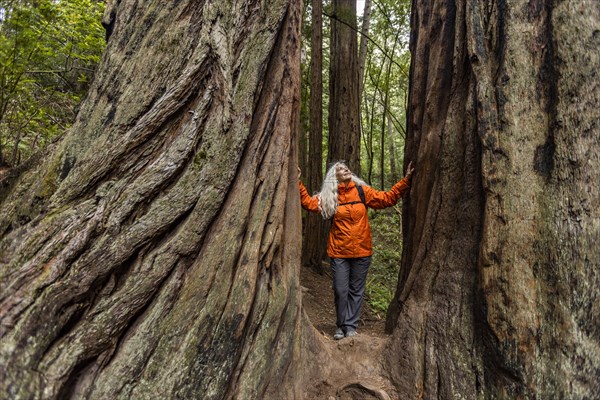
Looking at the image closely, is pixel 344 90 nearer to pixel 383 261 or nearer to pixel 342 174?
pixel 342 174

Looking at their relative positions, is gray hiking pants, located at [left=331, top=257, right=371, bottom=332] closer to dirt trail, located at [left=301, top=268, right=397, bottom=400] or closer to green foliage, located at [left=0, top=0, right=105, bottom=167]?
dirt trail, located at [left=301, top=268, right=397, bottom=400]

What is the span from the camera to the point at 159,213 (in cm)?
266

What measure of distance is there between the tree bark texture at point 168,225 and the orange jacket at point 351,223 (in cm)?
107

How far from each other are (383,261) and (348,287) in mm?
7139

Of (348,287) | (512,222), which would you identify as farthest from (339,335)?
(512,222)

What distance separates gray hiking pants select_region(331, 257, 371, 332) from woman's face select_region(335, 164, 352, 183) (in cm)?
103

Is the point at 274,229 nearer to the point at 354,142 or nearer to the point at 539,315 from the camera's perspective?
the point at 539,315

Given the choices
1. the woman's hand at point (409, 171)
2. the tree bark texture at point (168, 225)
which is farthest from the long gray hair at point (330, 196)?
the tree bark texture at point (168, 225)

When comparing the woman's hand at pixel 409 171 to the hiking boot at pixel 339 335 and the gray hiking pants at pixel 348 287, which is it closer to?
the gray hiking pants at pixel 348 287

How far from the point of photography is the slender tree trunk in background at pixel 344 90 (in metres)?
8.26

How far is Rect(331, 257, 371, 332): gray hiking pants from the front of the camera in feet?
14.8

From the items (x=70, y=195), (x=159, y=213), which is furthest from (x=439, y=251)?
(x=70, y=195)

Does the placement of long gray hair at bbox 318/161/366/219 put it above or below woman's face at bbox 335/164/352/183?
below

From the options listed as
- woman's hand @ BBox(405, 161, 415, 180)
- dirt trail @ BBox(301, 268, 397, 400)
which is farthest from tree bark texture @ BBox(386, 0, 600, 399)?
woman's hand @ BBox(405, 161, 415, 180)
